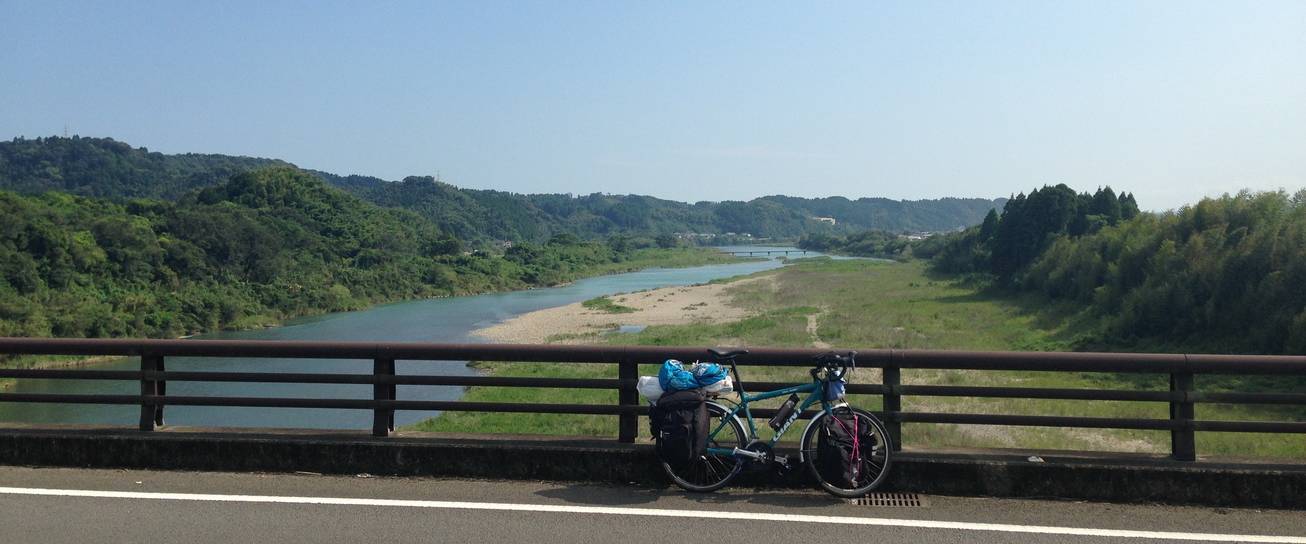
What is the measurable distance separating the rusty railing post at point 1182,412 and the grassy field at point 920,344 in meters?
0.68

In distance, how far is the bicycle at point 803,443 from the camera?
23.1 ft

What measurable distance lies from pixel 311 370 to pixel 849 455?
37.0 m

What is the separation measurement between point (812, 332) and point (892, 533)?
145ft

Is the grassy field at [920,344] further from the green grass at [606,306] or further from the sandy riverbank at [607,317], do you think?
the green grass at [606,306]

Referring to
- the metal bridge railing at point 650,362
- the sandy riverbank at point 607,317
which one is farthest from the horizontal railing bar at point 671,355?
the sandy riverbank at point 607,317

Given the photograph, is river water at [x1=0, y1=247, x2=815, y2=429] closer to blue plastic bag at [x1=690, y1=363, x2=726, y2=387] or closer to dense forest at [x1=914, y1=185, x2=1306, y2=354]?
blue plastic bag at [x1=690, y1=363, x2=726, y2=387]

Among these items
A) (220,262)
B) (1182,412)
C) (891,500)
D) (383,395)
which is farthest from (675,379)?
(220,262)

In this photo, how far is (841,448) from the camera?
22.8 ft

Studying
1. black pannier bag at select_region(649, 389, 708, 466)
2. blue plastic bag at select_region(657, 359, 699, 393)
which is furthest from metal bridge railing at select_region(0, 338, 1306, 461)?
black pannier bag at select_region(649, 389, 708, 466)

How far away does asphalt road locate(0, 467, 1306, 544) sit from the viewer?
20.6 ft

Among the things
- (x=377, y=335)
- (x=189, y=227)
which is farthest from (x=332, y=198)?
(x=377, y=335)

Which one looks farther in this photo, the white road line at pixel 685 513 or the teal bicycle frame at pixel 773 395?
the teal bicycle frame at pixel 773 395

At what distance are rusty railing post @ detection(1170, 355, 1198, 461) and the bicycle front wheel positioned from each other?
6.84 ft

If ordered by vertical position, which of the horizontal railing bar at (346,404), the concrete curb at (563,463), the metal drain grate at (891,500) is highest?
the horizontal railing bar at (346,404)
